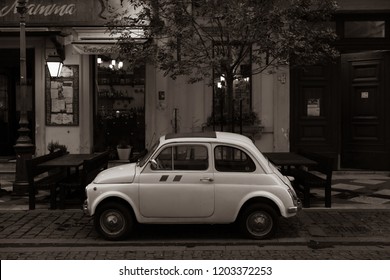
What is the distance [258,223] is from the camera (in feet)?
25.8

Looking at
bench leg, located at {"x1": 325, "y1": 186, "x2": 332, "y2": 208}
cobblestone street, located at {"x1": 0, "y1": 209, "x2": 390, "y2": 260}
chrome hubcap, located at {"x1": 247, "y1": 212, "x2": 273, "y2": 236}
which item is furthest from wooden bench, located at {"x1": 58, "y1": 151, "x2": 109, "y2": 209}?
bench leg, located at {"x1": 325, "y1": 186, "x2": 332, "y2": 208}

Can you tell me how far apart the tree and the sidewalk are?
9.34 feet

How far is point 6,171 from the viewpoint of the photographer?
14328 millimetres

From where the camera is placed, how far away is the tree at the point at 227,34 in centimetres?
994

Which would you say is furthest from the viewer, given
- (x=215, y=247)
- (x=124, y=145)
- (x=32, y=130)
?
(x=32, y=130)

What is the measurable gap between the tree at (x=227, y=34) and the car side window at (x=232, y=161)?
7.97ft

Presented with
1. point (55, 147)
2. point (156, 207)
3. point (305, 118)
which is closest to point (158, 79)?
point (55, 147)

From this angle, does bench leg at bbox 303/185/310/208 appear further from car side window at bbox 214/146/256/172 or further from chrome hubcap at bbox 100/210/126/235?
chrome hubcap at bbox 100/210/126/235

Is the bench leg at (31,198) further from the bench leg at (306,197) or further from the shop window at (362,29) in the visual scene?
the shop window at (362,29)

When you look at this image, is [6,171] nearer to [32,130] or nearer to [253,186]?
[32,130]

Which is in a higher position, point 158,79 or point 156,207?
point 158,79

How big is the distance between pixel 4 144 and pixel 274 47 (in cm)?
984

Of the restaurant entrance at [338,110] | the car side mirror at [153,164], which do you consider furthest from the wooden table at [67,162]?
the restaurant entrance at [338,110]

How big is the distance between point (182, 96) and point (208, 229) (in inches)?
248
